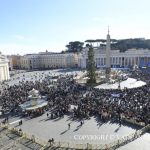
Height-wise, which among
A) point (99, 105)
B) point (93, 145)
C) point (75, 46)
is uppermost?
point (75, 46)

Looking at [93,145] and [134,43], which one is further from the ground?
[134,43]

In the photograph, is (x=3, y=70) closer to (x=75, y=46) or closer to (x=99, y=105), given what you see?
(x=99, y=105)

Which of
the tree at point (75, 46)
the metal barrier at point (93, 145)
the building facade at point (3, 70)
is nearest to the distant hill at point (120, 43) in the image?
the tree at point (75, 46)

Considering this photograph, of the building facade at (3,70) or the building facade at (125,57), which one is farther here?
the building facade at (125,57)

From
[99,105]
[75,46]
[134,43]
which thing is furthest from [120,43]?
[99,105]

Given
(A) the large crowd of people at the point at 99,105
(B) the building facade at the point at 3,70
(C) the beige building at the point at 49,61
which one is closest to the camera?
(A) the large crowd of people at the point at 99,105

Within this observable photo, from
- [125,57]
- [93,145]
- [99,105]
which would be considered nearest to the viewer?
[93,145]

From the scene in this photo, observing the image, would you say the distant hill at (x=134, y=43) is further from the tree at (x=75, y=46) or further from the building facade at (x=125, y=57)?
the building facade at (x=125, y=57)

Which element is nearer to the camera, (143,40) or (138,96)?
(138,96)

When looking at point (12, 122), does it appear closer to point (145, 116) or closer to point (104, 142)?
point (104, 142)

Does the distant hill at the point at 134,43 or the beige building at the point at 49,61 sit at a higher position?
the distant hill at the point at 134,43

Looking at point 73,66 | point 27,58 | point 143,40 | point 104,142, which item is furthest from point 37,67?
point 104,142

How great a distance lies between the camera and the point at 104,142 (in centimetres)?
1978

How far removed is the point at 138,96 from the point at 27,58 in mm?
97618
